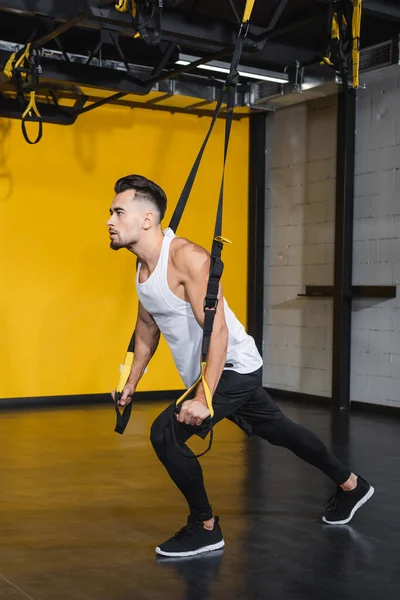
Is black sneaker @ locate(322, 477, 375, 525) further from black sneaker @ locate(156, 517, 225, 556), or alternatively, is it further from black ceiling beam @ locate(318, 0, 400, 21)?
black ceiling beam @ locate(318, 0, 400, 21)

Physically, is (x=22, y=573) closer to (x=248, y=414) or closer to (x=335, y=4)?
(x=248, y=414)

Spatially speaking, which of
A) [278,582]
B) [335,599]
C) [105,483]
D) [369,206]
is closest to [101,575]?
[278,582]

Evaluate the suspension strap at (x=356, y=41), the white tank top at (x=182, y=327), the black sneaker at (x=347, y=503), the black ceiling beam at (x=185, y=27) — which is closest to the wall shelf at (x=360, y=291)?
the black ceiling beam at (x=185, y=27)

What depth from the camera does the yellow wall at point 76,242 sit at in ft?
24.8

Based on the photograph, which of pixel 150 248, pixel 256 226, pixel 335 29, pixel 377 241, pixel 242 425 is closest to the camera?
pixel 150 248

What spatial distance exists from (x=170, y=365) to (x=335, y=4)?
4.55 metres

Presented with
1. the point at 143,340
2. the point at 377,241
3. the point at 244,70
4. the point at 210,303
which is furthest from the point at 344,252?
the point at 210,303

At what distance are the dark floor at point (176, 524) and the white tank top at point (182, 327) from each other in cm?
73

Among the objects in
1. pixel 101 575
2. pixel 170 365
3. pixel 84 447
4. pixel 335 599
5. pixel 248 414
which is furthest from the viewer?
pixel 170 365

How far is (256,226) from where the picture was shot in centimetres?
870

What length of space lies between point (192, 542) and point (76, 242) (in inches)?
196

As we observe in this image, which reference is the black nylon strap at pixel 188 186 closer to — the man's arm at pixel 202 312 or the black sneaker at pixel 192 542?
the man's arm at pixel 202 312

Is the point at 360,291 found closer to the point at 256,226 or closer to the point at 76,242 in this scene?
the point at 256,226

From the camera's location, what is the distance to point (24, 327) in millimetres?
7617
